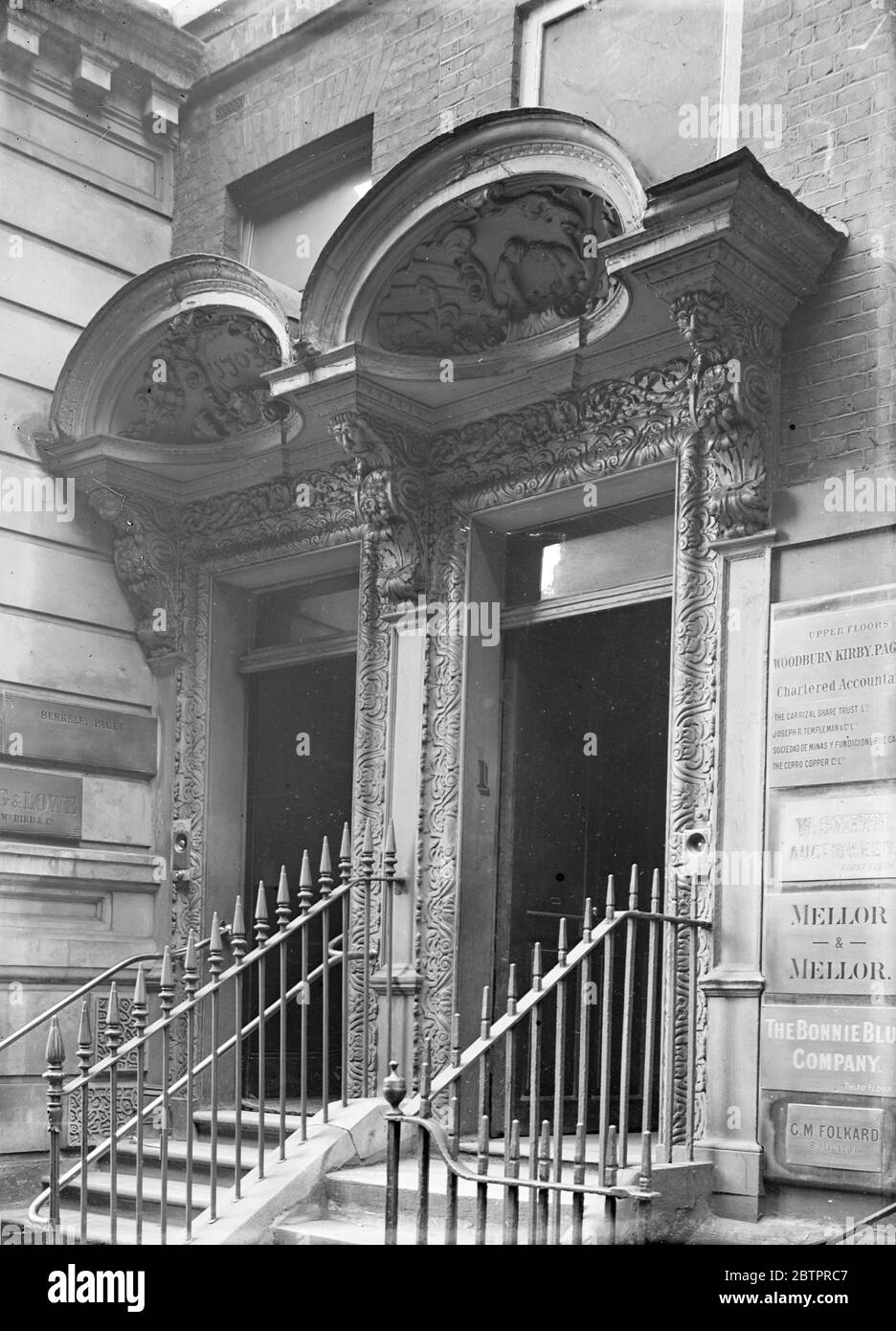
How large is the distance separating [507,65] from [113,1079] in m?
5.57

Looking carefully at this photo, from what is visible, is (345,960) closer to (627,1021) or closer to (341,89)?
(627,1021)

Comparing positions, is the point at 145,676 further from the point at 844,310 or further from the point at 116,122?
the point at 844,310

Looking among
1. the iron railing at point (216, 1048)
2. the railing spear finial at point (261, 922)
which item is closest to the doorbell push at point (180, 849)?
the iron railing at point (216, 1048)

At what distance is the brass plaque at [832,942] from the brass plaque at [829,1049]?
9 cm

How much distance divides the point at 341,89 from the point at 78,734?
13.5 feet

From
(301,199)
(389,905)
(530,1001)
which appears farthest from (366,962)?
(301,199)

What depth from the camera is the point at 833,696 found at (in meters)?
6.39

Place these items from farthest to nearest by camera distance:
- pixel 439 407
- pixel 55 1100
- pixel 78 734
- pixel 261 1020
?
pixel 78 734, pixel 439 407, pixel 261 1020, pixel 55 1100

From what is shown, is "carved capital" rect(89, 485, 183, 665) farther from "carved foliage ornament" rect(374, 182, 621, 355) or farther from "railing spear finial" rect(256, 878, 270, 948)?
"railing spear finial" rect(256, 878, 270, 948)

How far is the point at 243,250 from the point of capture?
32.0 ft

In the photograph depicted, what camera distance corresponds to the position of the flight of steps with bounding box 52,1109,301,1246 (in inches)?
268

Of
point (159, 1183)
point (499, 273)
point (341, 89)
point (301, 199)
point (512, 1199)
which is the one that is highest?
point (341, 89)

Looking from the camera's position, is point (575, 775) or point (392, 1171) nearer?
point (392, 1171)

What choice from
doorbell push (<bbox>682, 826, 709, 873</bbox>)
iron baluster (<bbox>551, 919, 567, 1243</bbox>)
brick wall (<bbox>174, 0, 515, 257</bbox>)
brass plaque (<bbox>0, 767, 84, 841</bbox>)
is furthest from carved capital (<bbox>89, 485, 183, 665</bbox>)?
iron baluster (<bbox>551, 919, 567, 1243</bbox>)
